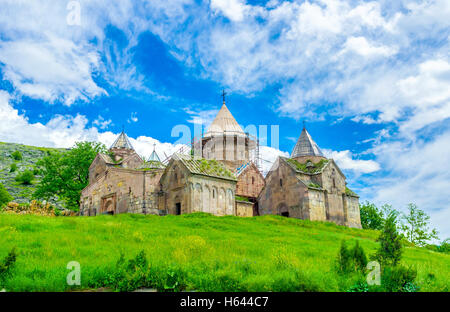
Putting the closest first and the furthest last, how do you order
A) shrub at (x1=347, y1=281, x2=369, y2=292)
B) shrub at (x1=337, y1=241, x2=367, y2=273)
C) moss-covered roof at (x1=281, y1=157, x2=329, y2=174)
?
1. shrub at (x1=347, y1=281, x2=369, y2=292)
2. shrub at (x1=337, y1=241, x2=367, y2=273)
3. moss-covered roof at (x1=281, y1=157, x2=329, y2=174)

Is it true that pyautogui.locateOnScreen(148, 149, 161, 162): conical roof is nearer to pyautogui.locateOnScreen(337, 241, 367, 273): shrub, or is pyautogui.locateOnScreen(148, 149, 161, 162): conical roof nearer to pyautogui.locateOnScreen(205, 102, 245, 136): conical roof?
pyautogui.locateOnScreen(205, 102, 245, 136): conical roof

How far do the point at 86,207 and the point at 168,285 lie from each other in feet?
78.2

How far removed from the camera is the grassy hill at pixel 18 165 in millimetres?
47188

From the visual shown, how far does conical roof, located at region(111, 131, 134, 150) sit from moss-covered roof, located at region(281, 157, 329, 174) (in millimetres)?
19045

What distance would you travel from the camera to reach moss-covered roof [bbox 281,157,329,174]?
1046 inches

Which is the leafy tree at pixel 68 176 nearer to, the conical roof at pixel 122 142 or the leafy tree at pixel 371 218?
the conical roof at pixel 122 142

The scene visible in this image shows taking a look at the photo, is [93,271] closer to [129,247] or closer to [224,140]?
[129,247]

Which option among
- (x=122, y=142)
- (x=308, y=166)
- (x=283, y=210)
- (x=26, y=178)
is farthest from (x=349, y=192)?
(x=26, y=178)

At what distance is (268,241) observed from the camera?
13578 millimetres

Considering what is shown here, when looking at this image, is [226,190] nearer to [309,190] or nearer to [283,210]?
[283,210]

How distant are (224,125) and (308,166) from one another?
420 inches

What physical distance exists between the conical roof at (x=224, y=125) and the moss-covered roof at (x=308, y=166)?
8.96 meters

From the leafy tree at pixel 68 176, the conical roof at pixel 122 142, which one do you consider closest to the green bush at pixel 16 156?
the leafy tree at pixel 68 176

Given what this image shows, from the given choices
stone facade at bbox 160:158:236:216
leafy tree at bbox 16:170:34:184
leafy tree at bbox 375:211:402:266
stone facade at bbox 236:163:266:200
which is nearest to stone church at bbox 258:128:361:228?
stone facade at bbox 236:163:266:200
